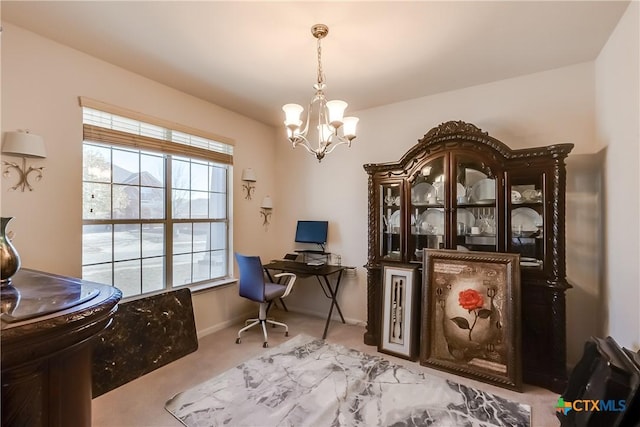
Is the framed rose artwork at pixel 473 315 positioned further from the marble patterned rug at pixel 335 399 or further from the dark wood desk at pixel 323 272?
the dark wood desk at pixel 323 272

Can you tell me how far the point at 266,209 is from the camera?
423 cm

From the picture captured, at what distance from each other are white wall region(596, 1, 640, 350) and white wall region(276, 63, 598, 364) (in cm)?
25

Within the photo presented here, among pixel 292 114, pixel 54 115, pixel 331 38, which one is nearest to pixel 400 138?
pixel 331 38

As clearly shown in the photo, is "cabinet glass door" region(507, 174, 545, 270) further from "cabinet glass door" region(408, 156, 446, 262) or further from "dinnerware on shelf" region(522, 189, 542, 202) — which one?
"cabinet glass door" region(408, 156, 446, 262)

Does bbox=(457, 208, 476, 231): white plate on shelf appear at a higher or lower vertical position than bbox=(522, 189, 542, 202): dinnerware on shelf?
lower

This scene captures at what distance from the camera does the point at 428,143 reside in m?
2.82

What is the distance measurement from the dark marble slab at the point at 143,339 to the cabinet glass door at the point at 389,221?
2.13 meters

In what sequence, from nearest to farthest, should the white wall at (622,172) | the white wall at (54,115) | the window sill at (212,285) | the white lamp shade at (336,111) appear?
the white wall at (622,172), the white lamp shade at (336,111), the white wall at (54,115), the window sill at (212,285)

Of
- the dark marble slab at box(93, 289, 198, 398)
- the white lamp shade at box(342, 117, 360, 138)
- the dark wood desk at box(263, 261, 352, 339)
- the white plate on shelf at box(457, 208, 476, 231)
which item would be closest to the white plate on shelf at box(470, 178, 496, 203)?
the white plate on shelf at box(457, 208, 476, 231)

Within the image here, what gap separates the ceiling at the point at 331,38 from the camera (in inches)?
73.8

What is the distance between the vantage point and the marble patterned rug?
1.97m

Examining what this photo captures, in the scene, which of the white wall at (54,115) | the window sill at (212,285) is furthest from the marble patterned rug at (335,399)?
the white wall at (54,115)

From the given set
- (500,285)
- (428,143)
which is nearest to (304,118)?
(428,143)

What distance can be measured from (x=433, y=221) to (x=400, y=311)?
37.3 inches
